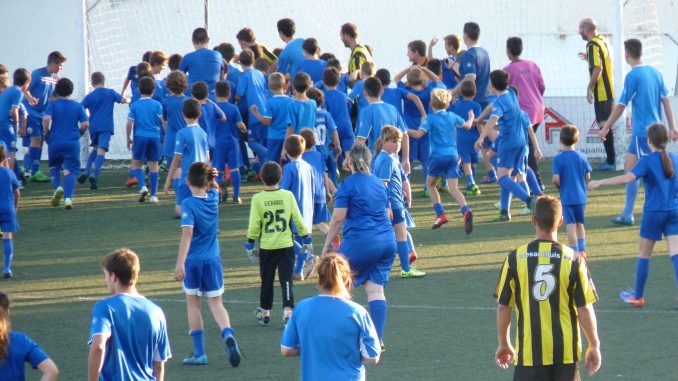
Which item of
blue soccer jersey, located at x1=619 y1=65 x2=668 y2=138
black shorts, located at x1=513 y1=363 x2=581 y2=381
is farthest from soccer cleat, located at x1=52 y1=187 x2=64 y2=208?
black shorts, located at x1=513 y1=363 x2=581 y2=381

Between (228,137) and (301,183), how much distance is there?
18.0ft

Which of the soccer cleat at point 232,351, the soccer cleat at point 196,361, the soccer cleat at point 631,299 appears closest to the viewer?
the soccer cleat at point 232,351

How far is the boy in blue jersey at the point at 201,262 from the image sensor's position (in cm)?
909

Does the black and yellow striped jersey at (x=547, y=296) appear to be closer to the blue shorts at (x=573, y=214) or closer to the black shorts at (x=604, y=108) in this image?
the blue shorts at (x=573, y=214)

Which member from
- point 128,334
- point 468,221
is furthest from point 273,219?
point 468,221

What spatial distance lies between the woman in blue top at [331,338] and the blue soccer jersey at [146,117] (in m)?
11.3

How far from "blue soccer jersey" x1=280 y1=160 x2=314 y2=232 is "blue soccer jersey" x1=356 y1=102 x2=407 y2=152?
2.25 metres

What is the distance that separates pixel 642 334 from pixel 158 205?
9393mm

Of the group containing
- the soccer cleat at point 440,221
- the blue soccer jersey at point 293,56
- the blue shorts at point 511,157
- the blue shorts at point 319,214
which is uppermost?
the blue soccer jersey at point 293,56

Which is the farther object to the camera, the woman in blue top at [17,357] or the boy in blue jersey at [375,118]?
the boy in blue jersey at [375,118]

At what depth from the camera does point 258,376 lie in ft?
29.1

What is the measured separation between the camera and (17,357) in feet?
19.3

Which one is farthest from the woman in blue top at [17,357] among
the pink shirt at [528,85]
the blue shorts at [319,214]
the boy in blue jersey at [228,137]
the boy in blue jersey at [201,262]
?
the pink shirt at [528,85]

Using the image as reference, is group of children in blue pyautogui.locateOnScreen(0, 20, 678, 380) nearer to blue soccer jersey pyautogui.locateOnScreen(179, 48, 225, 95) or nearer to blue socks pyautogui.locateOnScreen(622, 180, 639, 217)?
blue soccer jersey pyautogui.locateOnScreen(179, 48, 225, 95)
